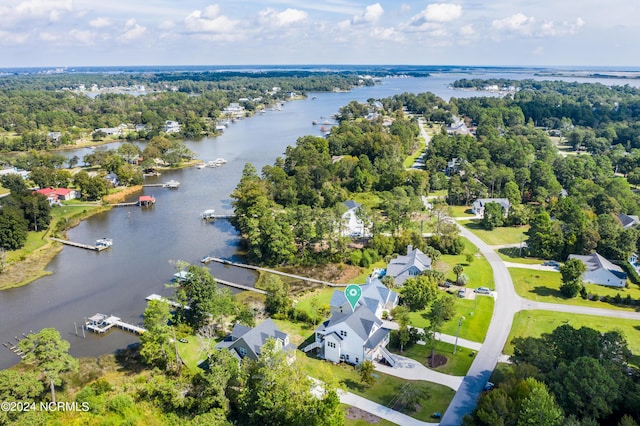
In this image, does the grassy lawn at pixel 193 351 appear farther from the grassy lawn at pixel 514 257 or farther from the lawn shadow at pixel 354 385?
the grassy lawn at pixel 514 257

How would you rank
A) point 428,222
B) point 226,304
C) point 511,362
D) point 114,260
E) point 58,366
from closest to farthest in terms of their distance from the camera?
point 58,366, point 511,362, point 226,304, point 114,260, point 428,222

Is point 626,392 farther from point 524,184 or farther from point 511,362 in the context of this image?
point 524,184

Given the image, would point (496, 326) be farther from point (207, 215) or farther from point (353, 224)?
point (207, 215)

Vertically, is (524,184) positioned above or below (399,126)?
below

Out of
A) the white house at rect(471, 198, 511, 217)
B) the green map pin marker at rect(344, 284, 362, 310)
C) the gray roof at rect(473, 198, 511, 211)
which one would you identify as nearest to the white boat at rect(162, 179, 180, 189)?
the white house at rect(471, 198, 511, 217)

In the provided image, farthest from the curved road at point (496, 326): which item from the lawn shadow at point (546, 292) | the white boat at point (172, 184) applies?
the white boat at point (172, 184)

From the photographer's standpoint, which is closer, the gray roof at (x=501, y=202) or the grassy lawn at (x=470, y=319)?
the grassy lawn at (x=470, y=319)

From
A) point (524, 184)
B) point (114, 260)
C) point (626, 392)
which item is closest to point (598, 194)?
point (524, 184)
